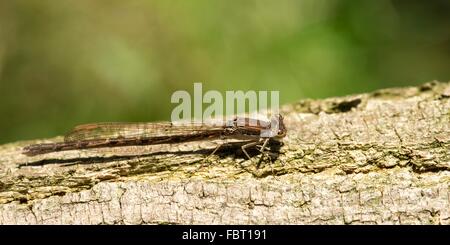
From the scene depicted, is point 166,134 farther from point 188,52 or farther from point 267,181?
point 188,52

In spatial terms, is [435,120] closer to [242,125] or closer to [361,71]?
[242,125]

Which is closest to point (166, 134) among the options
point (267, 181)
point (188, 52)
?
point (267, 181)

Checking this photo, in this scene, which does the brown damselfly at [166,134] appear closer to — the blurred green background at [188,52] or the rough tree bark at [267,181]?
the rough tree bark at [267,181]

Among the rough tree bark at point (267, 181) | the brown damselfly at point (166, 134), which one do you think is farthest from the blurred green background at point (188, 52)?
the rough tree bark at point (267, 181)

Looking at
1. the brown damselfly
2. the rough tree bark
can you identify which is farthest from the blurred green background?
the rough tree bark

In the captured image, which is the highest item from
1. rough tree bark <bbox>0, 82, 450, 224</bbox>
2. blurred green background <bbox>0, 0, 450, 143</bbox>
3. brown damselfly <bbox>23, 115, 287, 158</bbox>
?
blurred green background <bbox>0, 0, 450, 143</bbox>

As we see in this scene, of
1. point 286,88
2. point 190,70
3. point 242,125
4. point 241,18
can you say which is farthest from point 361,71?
point 242,125

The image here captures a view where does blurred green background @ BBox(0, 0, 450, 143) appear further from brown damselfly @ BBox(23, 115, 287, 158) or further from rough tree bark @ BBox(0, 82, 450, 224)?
rough tree bark @ BBox(0, 82, 450, 224)
